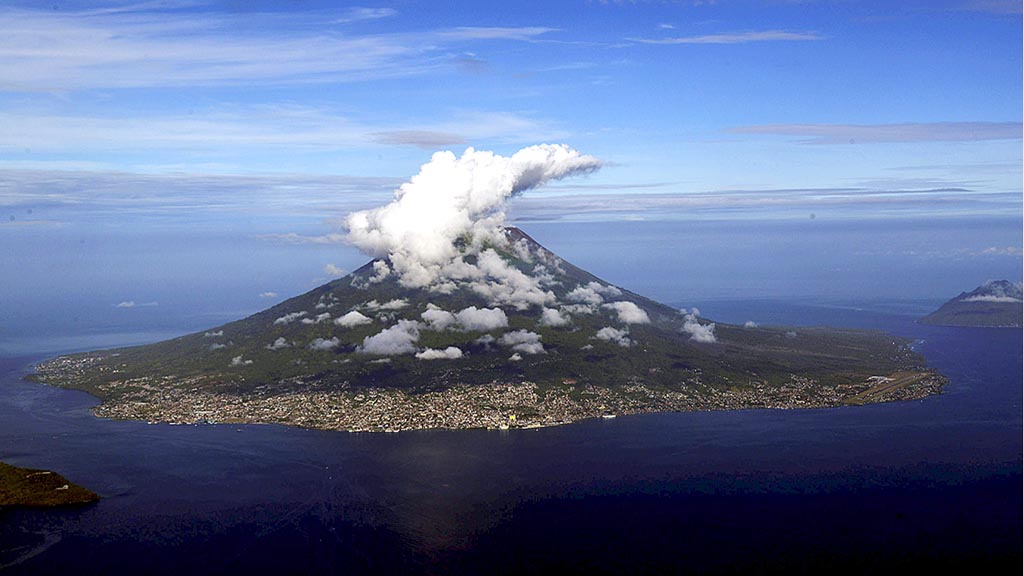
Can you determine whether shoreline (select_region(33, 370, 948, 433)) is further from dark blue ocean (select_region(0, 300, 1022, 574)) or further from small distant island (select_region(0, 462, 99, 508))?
small distant island (select_region(0, 462, 99, 508))

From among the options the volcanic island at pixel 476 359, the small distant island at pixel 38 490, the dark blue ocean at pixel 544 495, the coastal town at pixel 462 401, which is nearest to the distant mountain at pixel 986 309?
the volcanic island at pixel 476 359

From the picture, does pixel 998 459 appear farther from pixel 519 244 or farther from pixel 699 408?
pixel 519 244

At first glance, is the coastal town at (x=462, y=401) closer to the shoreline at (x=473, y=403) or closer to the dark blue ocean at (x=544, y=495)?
the shoreline at (x=473, y=403)

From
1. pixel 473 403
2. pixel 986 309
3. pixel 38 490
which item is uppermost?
pixel 986 309

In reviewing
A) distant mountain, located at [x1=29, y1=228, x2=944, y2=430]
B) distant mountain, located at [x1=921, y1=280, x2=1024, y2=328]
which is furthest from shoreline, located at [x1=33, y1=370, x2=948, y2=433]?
distant mountain, located at [x1=921, y1=280, x2=1024, y2=328]

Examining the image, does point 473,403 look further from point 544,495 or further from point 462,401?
point 544,495

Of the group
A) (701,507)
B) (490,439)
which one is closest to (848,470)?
(701,507)

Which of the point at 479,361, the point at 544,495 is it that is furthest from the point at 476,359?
the point at 544,495
